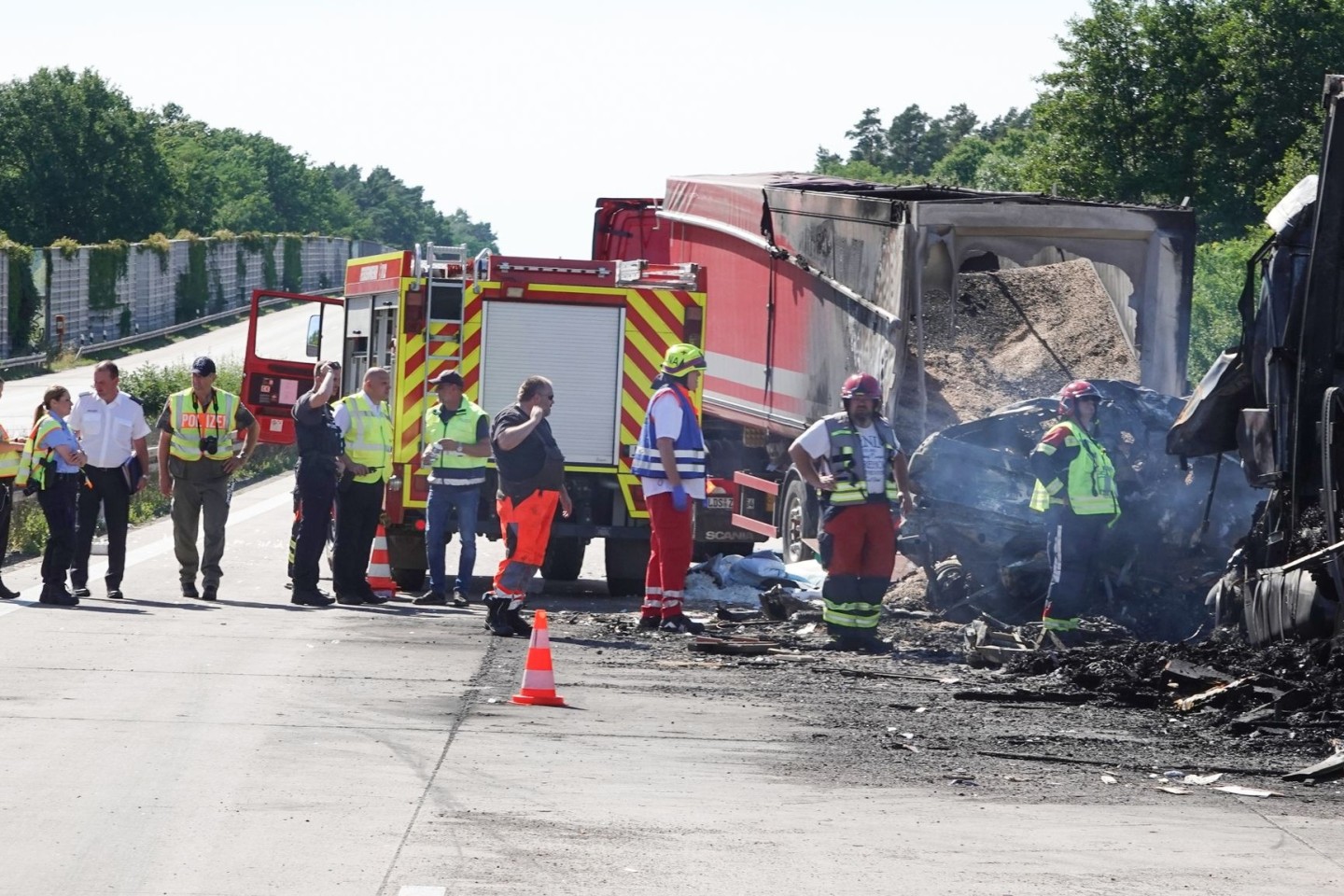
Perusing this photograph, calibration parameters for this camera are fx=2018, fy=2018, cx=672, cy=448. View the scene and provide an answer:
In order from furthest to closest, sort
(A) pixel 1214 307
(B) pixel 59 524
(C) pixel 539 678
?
(A) pixel 1214 307, (B) pixel 59 524, (C) pixel 539 678

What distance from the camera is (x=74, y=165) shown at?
92.0 meters

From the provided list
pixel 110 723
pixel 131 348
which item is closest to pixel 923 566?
pixel 110 723

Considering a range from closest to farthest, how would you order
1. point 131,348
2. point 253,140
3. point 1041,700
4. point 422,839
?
point 422,839
point 1041,700
point 131,348
point 253,140

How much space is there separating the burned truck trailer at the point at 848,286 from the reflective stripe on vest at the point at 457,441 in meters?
2.91

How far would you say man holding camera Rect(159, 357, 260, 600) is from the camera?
1412 centimetres

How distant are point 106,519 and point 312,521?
4.61 feet

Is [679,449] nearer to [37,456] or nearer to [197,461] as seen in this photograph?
[197,461]

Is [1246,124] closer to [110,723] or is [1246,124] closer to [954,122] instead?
[110,723]

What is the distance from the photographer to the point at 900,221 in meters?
14.2

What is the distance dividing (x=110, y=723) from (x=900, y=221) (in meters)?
7.47

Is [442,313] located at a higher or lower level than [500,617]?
higher

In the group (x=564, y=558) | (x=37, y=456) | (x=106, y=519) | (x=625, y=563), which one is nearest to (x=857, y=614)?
(x=625, y=563)

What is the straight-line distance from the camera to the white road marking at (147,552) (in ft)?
44.2

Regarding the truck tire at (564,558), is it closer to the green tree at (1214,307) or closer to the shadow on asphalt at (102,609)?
the shadow on asphalt at (102,609)
